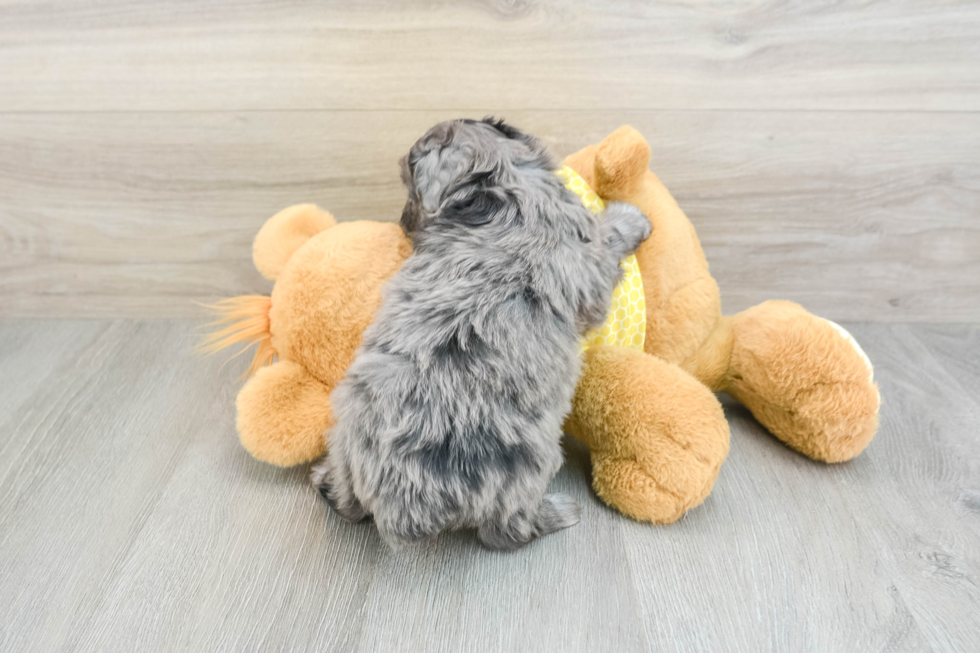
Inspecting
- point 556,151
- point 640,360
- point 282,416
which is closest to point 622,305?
point 640,360

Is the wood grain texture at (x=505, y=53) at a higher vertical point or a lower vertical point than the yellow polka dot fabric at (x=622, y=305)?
higher

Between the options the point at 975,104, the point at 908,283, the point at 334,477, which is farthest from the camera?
the point at 908,283

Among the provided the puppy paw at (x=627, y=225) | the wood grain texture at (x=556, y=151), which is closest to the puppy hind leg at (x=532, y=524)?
the puppy paw at (x=627, y=225)

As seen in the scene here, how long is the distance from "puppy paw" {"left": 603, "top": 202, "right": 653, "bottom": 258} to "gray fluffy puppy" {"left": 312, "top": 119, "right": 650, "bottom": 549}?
0.06 metres

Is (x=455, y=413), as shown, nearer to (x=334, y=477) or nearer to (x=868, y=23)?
(x=334, y=477)

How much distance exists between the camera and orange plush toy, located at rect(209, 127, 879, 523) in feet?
2.48

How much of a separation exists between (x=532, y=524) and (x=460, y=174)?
409mm

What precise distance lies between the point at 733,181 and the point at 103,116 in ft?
3.54

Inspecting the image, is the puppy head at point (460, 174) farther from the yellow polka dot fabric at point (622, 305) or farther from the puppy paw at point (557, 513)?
the puppy paw at point (557, 513)

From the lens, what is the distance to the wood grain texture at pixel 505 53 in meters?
0.95

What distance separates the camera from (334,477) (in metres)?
0.74

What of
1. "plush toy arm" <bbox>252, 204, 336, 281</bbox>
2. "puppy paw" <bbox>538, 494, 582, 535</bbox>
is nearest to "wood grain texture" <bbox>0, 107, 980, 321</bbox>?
"plush toy arm" <bbox>252, 204, 336, 281</bbox>

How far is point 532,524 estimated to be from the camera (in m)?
0.72

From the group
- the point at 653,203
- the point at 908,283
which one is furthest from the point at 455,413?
the point at 908,283
